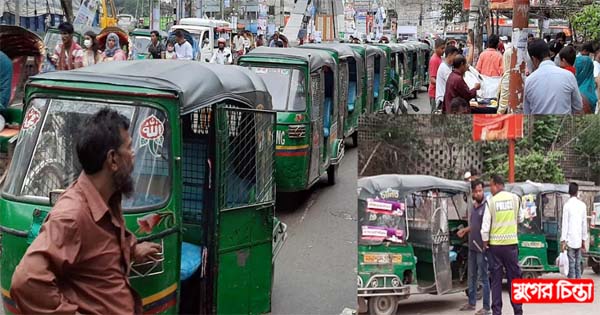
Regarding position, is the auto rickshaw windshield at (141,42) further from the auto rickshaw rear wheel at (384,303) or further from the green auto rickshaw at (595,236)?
the green auto rickshaw at (595,236)

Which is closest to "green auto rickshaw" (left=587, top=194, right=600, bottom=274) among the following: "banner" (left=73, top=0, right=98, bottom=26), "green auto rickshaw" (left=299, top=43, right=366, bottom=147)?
"green auto rickshaw" (left=299, top=43, right=366, bottom=147)

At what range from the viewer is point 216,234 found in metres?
5.62

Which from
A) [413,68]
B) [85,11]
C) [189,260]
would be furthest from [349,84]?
[413,68]

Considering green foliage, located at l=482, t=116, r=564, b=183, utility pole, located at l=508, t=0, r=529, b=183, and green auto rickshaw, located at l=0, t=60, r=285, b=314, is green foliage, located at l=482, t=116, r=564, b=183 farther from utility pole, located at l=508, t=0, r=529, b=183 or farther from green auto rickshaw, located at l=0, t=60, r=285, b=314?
utility pole, located at l=508, t=0, r=529, b=183

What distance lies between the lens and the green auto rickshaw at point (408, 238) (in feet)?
14.9

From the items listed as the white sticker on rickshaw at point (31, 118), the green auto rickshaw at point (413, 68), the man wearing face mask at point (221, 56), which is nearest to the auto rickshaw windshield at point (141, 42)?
the man wearing face mask at point (221, 56)

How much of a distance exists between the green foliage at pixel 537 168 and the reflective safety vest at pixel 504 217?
12 cm

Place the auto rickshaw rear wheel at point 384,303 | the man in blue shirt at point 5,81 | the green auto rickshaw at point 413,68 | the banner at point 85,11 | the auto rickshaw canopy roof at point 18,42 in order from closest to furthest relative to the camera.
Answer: the auto rickshaw rear wheel at point 384,303
the man in blue shirt at point 5,81
the auto rickshaw canopy roof at point 18,42
the banner at point 85,11
the green auto rickshaw at point 413,68

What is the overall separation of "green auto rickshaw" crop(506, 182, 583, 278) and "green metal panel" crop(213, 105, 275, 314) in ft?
6.57

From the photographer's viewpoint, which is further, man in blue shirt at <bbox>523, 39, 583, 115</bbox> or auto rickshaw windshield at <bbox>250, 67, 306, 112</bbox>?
auto rickshaw windshield at <bbox>250, 67, 306, 112</bbox>

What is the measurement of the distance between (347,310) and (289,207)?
14.5 ft

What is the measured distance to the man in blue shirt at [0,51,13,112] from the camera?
30.0 ft

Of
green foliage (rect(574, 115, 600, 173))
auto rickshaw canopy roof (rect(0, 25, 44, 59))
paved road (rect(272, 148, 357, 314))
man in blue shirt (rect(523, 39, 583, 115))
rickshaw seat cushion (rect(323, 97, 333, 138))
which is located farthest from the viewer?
rickshaw seat cushion (rect(323, 97, 333, 138))

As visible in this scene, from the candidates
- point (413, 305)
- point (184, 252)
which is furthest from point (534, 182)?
point (184, 252)
